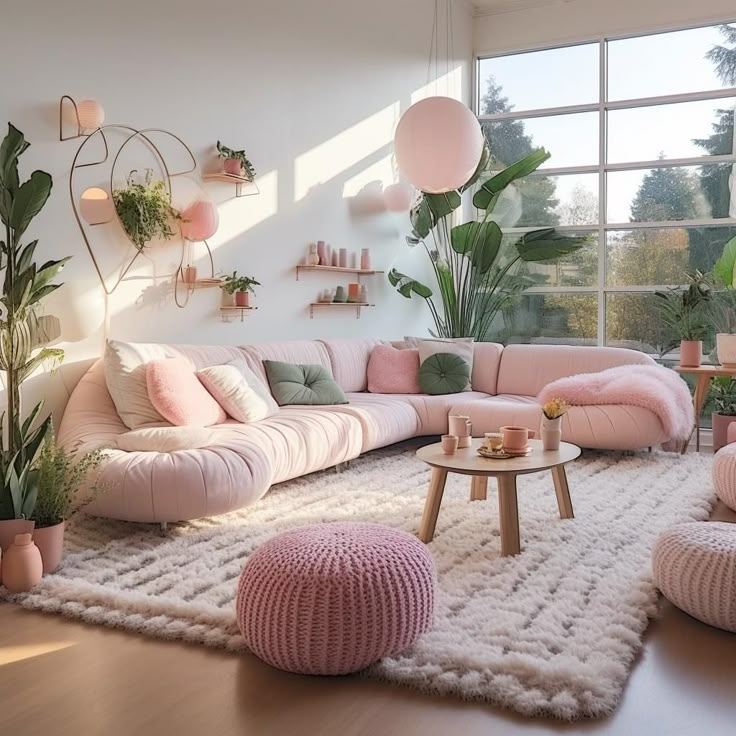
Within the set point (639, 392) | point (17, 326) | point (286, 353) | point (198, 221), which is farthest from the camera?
point (286, 353)

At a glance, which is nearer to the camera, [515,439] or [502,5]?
[515,439]

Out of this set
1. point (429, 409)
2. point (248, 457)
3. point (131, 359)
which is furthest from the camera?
point (429, 409)

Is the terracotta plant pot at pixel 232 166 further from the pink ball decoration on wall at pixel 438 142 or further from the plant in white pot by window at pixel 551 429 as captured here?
the plant in white pot by window at pixel 551 429

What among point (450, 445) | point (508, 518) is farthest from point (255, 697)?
point (450, 445)

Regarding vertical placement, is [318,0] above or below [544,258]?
above

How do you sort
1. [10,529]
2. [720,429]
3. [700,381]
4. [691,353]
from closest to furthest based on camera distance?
1. [10,529]
2. [720,429]
3. [700,381]
4. [691,353]

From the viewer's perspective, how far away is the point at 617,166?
23.1 feet

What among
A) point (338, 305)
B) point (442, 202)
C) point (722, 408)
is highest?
point (442, 202)

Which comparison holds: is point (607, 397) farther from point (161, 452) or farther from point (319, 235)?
point (161, 452)

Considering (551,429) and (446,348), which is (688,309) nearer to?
(446,348)

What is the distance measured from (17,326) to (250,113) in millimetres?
2629

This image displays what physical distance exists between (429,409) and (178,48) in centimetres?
268

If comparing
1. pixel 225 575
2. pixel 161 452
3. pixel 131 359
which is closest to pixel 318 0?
pixel 131 359

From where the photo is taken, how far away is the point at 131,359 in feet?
12.9
